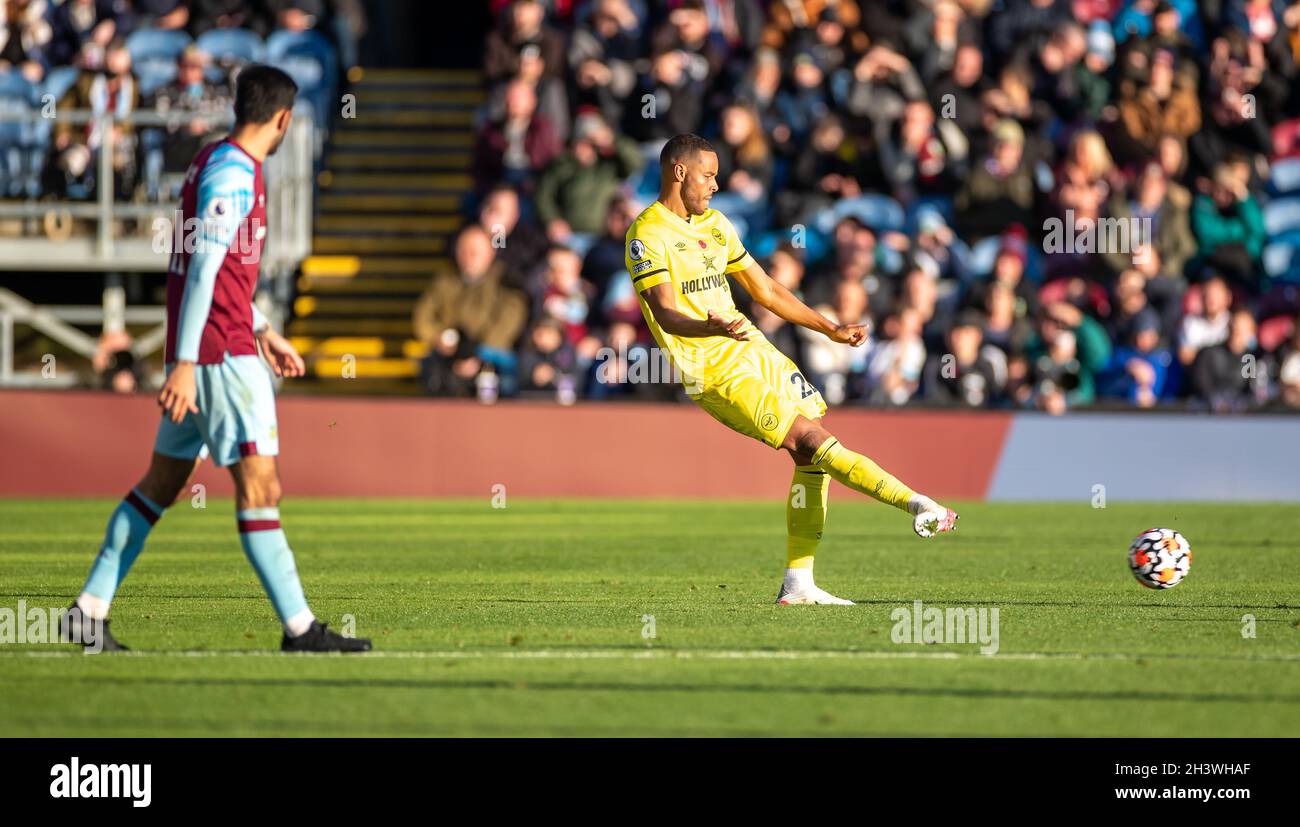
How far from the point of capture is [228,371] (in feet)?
27.5

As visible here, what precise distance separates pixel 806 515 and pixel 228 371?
3.53m

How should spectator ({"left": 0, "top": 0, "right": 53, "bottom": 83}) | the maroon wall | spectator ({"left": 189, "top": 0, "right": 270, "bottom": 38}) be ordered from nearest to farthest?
the maroon wall < spectator ({"left": 0, "top": 0, "right": 53, "bottom": 83}) < spectator ({"left": 189, "top": 0, "right": 270, "bottom": 38})

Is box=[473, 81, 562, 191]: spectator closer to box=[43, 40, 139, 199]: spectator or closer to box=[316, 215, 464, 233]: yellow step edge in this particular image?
box=[316, 215, 464, 233]: yellow step edge

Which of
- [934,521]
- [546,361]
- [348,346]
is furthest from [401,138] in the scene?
[934,521]

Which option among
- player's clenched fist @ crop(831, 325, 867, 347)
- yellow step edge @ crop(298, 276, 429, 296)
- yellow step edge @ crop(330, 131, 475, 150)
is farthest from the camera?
yellow step edge @ crop(330, 131, 475, 150)

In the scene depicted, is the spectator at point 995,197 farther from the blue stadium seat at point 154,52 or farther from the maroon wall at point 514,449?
the blue stadium seat at point 154,52

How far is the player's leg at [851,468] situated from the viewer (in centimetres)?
1028

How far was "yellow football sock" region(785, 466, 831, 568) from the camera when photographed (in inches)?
425

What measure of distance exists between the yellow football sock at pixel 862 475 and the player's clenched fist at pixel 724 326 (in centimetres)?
78

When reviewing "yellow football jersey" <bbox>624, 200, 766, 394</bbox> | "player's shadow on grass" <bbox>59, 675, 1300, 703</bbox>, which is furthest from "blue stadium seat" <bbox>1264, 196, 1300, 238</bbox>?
"player's shadow on grass" <bbox>59, 675, 1300, 703</bbox>

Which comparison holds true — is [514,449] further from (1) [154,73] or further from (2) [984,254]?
(1) [154,73]

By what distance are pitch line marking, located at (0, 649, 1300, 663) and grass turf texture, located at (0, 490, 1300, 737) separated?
31 millimetres

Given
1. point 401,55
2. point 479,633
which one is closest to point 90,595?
point 479,633

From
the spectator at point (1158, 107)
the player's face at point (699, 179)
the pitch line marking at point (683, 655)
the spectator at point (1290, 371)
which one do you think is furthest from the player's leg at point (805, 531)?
the spectator at point (1158, 107)
